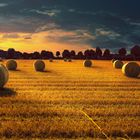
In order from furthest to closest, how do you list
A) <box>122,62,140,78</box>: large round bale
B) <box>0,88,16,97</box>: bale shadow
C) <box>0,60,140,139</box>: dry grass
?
<box>122,62,140,78</box>: large round bale, <box>0,88,16,97</box>: bale shadow, <box>0,60,140,139</box>: dry grass

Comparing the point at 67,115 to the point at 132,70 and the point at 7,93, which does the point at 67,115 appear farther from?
the point at 132,70

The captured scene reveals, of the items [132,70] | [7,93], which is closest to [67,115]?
[7,93]

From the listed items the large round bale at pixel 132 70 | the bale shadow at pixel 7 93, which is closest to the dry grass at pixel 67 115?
the bale shadow at pixel 7 93

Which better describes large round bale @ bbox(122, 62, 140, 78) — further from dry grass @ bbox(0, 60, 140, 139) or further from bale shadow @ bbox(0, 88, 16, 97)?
bale shadow @ bbox(0, 88, 16, 97)

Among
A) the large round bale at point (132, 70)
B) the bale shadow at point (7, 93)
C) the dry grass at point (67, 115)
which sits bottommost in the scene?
the dry grass at point (67, 115)

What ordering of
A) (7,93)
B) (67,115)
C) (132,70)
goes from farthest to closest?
(132,70) < (7,93) < (67,115)

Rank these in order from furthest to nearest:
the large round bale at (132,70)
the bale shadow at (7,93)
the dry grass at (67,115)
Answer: the large round bale at (132,70) < the bale shadow at (7,93) < the dry grass at (67,115)

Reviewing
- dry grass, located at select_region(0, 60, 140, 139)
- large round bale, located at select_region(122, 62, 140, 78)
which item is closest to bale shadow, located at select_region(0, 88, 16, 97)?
dry grass, located at select_region(0, 60, 140, 139)

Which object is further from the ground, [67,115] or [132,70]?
[132,70]

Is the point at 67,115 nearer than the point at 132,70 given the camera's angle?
Yes

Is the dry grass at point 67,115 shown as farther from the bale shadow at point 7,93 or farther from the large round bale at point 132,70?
the large round bale at point 132,70

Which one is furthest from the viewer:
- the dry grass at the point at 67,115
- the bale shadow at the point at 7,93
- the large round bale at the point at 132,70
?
the large round bale at the point at 132,70

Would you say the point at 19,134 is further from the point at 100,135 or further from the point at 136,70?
the point at 136,70

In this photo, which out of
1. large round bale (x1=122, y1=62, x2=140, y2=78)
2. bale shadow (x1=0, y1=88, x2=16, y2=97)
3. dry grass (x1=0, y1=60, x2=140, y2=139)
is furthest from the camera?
large round bale (x1=122, y1=62, x2=140, y2=78)
